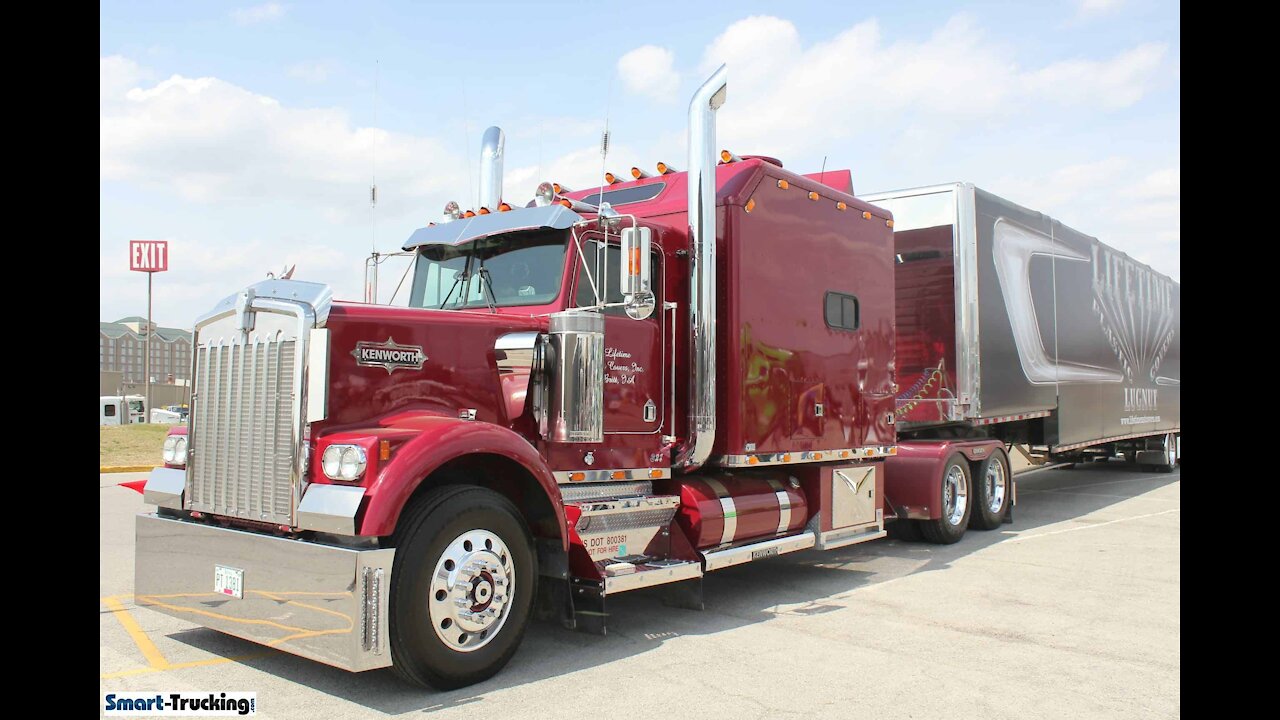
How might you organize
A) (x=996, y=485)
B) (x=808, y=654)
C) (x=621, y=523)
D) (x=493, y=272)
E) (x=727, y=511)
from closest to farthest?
(x=808, y=654), (x=621, y=523), (x=493, y=272), (x=727, y=511), (x=996, y=485)

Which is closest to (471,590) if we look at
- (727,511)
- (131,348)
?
(727,511)

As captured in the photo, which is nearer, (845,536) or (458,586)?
(458,586)

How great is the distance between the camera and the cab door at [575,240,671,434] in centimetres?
616

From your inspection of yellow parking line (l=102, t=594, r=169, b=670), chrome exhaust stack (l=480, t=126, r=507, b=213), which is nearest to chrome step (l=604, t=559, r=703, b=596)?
yellow parking line (l=102, t=594, r=169, b=670)

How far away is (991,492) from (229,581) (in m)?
8.65

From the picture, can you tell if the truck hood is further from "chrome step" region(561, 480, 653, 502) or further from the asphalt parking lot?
the asphalt parking lot

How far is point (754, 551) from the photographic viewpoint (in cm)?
695

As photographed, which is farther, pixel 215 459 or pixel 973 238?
pixel 973 238

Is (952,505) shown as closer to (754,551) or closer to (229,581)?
(754,551)

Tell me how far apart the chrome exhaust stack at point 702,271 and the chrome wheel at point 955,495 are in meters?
4.24

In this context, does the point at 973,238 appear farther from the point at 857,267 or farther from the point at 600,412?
the point at 600,412
